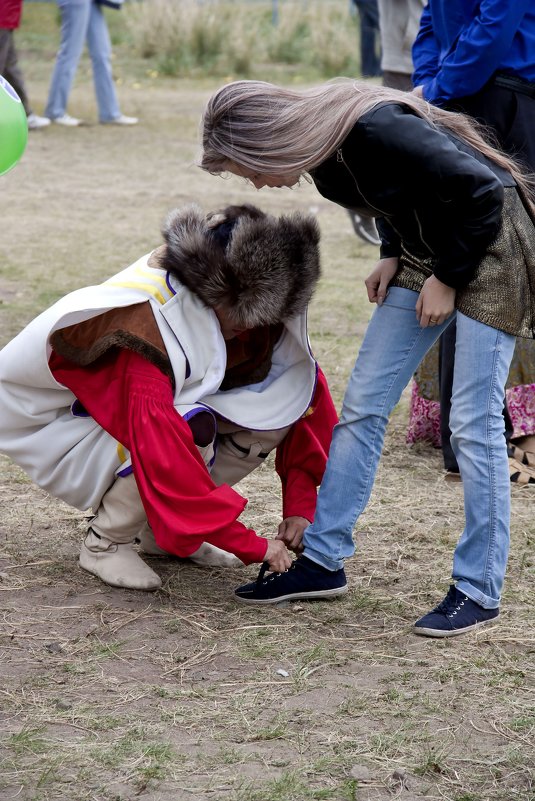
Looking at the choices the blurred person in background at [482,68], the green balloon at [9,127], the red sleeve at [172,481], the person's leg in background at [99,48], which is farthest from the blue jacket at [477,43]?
the person's leg in background at [99,48]

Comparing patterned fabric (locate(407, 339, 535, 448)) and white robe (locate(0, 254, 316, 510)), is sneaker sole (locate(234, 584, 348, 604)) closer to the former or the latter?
white robe (locate(0, 254, 316, 510))

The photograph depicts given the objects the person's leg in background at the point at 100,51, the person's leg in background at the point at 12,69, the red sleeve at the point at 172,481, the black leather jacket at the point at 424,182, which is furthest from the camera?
the person's leg in background at the point at 100,51

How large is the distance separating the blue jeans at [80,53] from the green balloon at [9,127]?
7344 millimetres

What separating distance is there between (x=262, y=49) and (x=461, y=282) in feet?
49.0

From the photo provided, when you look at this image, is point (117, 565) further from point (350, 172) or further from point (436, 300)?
point (350, 172)

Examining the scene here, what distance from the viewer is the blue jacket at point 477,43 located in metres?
3.59

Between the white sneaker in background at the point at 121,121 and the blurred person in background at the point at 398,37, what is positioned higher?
the blurred person in background at the point at 398,37

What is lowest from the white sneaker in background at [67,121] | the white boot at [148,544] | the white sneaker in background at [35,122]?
the white sneaker in background at [67,121]

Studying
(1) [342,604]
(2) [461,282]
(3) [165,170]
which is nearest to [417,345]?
(2) [461,282]

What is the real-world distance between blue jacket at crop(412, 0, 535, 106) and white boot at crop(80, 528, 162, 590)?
1.79 metres

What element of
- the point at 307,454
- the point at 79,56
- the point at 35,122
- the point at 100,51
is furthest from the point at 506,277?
the point at 35,122

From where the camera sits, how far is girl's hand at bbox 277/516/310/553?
3.27m

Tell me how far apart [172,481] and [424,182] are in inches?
37.7

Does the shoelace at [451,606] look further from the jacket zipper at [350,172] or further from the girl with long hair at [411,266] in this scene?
the jacket zipper at [350,172]
